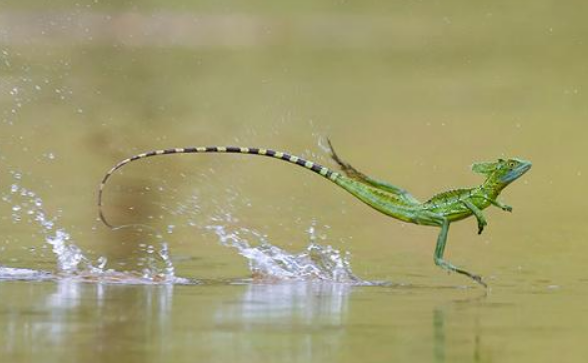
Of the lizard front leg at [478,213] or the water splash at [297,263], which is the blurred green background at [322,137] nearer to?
the water splash at [297,263]

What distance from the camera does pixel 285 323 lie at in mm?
8648

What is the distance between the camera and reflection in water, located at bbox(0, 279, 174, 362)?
304 inches

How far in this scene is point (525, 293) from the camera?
1009 cm

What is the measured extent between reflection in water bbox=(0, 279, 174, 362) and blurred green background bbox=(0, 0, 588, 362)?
0.05 m

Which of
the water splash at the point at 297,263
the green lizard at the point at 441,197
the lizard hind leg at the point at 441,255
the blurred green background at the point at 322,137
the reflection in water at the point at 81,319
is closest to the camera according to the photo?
the reflection in water at the point at 81,319

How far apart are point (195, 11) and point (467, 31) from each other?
9.76 ft

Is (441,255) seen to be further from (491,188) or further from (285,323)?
(285,323)

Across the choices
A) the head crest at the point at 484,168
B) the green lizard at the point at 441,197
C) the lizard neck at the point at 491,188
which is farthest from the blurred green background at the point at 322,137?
the head crest at the point at 484,168

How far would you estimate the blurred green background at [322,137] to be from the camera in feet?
30.8

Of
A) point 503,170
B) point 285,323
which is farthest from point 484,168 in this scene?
point 285,323

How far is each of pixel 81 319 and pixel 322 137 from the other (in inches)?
161

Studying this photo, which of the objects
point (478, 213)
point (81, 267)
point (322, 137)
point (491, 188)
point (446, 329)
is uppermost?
point (322, 137)

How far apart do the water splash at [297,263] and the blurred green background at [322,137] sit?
105 millimetres

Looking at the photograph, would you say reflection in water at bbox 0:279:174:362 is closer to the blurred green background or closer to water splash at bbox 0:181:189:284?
the blurred green background
